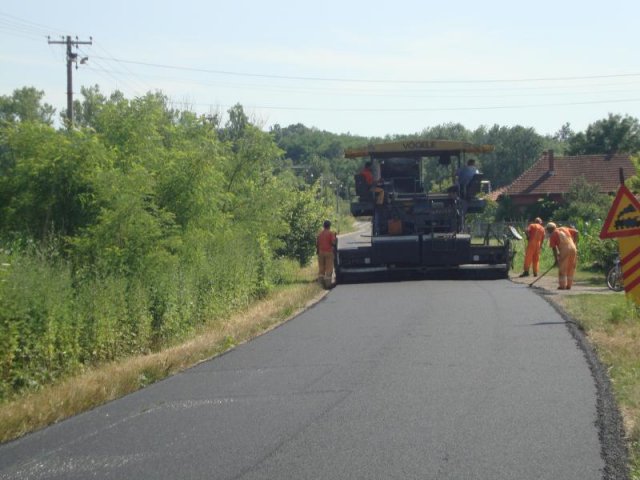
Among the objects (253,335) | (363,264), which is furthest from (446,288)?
(253,335)

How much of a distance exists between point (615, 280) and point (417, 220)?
20.7 feet

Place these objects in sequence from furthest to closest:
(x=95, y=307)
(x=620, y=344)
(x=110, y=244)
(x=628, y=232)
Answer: (x=110, y=244) → (x=628, y=232) → (x=95, y=307) → (x=620, y=344)

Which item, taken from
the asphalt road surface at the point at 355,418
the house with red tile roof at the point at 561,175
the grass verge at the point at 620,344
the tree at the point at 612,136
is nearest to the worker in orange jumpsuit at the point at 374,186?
the grass verge at the point at 620,344

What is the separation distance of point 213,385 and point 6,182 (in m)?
7.59

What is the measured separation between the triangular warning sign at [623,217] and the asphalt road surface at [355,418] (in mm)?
1862

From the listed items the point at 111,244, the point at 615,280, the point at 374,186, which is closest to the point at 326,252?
the point at 374,186

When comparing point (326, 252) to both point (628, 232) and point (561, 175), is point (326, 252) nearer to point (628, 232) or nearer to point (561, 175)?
point (628, 232)

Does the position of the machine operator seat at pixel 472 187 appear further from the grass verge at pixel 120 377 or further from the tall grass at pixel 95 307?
the grass verge at pixel 120 377

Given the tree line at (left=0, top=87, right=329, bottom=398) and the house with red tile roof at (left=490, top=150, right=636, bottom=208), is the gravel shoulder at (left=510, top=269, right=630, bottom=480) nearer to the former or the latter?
the tree line at (left=0, top=87, right=329, bottom=398)

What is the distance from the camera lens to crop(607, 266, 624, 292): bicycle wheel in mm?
20969

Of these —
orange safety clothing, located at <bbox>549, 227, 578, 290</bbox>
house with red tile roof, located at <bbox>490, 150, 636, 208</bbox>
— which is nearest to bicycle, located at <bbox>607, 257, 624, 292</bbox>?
orange safety clothing, located at <bbox>549, 227, 578, 290</bbox>

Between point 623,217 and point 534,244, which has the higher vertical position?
point 623,217

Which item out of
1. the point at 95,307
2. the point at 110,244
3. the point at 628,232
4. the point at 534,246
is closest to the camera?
the point at 95,307

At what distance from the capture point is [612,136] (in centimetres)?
8488
